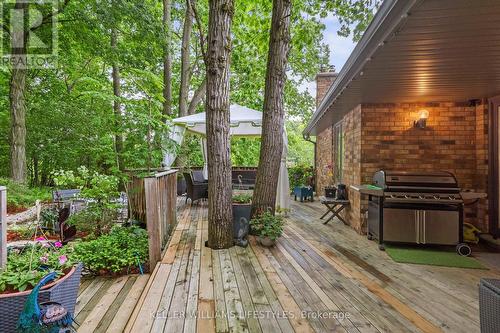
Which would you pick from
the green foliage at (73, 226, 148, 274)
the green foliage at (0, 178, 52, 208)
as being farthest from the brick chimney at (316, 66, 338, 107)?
the green foliage at (0, 178, 52, 208)

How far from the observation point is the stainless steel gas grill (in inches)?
150

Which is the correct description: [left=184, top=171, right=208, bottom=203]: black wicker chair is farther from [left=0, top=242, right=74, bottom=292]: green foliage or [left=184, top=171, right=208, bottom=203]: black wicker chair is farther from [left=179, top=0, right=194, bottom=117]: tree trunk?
[left=0, top=242, right=74, bottom=292]: green foliage

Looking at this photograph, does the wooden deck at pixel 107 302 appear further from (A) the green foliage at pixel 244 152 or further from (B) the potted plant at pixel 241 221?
(A) the green foliage at pixel 244 152

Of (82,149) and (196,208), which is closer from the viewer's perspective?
(196,208)

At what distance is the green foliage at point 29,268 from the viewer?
1.67 metres

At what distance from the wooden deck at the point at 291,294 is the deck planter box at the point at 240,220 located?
0.32 m

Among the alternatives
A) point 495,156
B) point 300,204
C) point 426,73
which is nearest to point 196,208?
point 300,204

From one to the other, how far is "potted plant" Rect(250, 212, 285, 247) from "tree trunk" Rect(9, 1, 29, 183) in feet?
19.7

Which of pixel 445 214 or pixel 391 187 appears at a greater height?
pixel 391 187

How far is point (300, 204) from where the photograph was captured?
802 cm

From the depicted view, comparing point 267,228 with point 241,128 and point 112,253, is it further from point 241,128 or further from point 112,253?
point 241,128

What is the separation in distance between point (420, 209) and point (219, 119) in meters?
3.11

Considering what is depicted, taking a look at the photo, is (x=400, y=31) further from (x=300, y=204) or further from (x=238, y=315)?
(x=300, y=204)

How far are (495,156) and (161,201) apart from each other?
5068 mm
